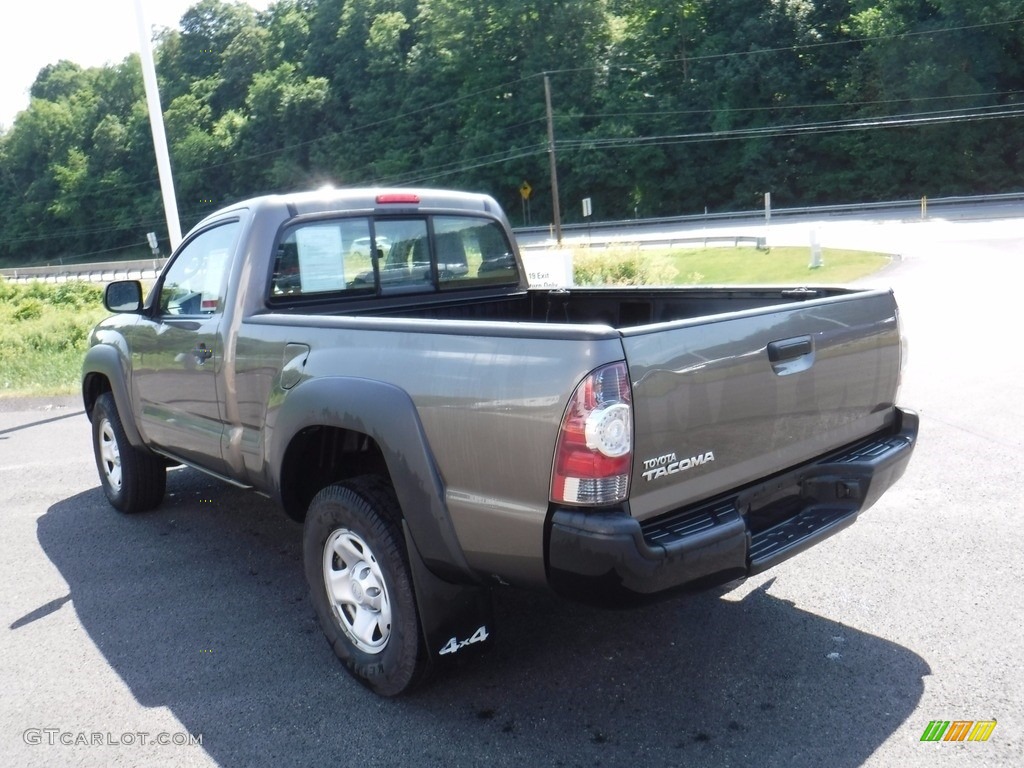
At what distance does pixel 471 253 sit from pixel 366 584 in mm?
2338

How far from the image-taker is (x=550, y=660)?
385 centimetres

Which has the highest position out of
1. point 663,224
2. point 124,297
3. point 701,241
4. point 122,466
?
point 124,297

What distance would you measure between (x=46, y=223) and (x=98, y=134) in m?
11.3

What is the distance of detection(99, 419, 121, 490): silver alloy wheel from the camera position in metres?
5.99

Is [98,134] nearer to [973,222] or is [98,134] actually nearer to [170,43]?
[170,43]

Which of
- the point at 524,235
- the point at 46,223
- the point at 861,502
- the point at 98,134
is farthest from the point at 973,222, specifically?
the point at 46,223

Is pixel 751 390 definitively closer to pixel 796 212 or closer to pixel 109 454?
pixel 109 454

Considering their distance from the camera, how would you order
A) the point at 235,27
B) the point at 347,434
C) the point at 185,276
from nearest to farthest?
the point at 347,434, the point at 185,276, the point at 235,27

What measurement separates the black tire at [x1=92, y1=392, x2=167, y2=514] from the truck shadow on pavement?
1.05 metres

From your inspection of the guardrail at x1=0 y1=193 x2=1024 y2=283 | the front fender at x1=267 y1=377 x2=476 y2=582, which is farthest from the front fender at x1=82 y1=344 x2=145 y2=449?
the guardrail at x1=0 y1=193 x2=1024 y2=283

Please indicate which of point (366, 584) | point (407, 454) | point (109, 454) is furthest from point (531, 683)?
point (109, 454)

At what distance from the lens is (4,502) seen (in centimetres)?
682

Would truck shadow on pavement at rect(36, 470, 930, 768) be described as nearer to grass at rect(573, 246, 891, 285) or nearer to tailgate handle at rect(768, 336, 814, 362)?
tailgate handle at rect(768, 336, 814, 362)

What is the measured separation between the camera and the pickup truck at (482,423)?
Answer: 286 centimetres
